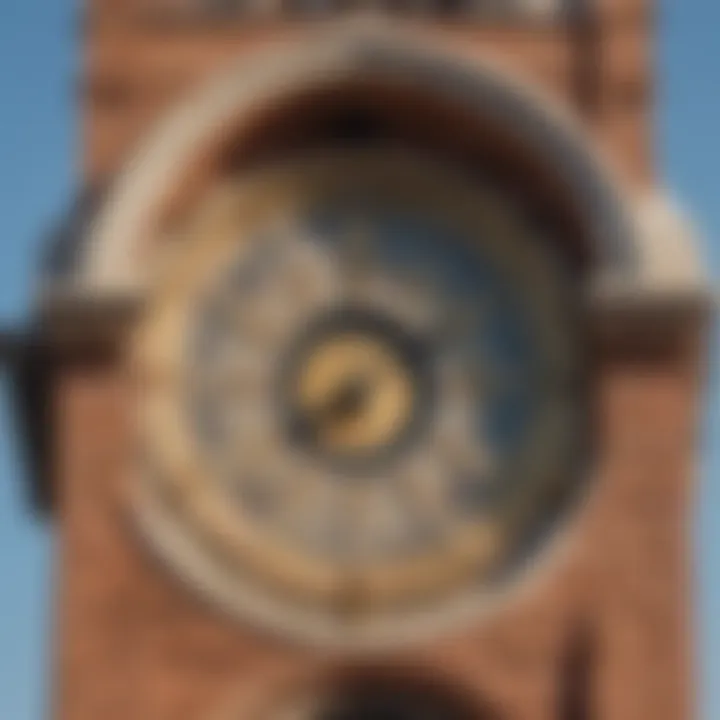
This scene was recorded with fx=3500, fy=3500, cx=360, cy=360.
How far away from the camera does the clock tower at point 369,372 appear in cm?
1522

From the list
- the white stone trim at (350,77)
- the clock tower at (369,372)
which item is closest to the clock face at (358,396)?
the clock tower at (369,372)

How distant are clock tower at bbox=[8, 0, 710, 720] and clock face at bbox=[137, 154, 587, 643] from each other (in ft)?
0.05

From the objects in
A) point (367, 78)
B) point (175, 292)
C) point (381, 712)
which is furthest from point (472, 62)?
point (381, 712)

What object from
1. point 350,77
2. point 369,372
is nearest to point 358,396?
point 369,372

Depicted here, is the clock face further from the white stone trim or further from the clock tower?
the white stone trim

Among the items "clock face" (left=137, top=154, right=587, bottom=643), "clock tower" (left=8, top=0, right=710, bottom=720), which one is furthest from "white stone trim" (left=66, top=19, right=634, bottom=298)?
"clock face" (left=137, top=154, right=587, bottom=643)

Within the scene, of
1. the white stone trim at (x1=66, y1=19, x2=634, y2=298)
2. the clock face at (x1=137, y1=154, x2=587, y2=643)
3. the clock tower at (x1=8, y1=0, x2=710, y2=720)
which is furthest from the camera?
the white stone trim at (x1=66, y1=19, x2=634, y2=298)

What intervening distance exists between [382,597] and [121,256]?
1.95m

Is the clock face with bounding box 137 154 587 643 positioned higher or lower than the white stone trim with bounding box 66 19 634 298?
lower

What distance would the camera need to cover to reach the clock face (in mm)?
15469

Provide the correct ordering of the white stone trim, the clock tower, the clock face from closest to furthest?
the clock tower, the clock face, the white stone trim

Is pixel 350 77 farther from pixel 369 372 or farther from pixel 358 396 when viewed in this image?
pixel 358 396

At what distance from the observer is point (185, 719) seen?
15133mm

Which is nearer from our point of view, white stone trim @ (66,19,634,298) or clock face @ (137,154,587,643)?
clock face @ (137,154,587,643)
